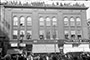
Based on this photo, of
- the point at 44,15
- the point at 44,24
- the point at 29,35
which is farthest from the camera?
the point at 44,15

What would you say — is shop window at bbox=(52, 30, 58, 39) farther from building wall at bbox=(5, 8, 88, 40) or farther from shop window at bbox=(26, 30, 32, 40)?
shop window at bbox=(26, 30, 32, 40)

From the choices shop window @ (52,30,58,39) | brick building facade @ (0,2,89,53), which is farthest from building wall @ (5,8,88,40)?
A: shop window @ (52,30,58,39)

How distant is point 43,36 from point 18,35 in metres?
5.45

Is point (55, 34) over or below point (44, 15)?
below

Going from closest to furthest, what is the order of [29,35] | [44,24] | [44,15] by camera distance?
[29,35] → [44,24] → [44,15]

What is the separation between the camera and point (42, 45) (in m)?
33.6

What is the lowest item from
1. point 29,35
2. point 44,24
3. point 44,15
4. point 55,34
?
point 29,35

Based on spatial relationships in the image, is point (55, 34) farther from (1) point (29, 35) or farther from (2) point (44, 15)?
(1) point (29, 35)

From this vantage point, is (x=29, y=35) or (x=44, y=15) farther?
(x=44, y=15)

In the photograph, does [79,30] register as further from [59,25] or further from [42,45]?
[42,45]

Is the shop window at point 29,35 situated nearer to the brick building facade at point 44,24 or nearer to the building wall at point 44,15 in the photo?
the brick building facade at point 44,24

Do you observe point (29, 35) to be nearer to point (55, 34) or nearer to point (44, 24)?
point (44, 24)

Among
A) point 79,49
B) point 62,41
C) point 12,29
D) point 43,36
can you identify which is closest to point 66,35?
point 62,41

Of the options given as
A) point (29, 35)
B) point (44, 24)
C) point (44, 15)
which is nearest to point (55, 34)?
point (44, 24)
